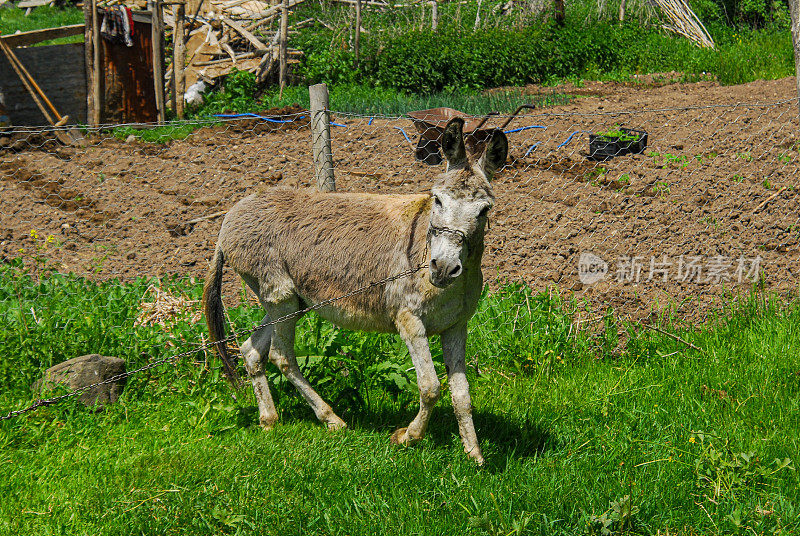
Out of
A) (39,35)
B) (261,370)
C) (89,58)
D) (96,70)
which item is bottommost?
(261,370)

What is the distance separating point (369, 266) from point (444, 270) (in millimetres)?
970

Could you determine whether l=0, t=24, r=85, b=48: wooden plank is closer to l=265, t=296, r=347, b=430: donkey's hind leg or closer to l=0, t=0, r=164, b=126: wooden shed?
l=0, t=0, r=164, b=126: wooden shed

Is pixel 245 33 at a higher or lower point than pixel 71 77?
higher

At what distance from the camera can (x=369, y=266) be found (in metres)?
4.30

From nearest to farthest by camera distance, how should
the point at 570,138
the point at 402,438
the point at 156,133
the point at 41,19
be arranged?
the point at 402,438
the point at 570,138
the point at 156,133
the point at 41,19

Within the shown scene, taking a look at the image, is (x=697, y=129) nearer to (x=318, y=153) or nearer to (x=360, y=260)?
(x=318, y=153)

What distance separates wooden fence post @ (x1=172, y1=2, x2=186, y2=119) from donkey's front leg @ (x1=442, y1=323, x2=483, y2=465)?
1005cm

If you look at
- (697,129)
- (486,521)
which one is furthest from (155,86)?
(486,521)

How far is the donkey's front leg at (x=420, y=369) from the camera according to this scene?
156 inches

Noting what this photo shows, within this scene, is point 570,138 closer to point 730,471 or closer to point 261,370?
point 261,370

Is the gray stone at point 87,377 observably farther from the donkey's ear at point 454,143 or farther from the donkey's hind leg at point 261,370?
the donkey's ear at point 454,143

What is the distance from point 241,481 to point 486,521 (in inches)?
52.8

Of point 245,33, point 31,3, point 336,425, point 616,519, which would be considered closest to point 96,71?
point 245,33

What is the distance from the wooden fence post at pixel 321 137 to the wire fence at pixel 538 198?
0.42 metres
